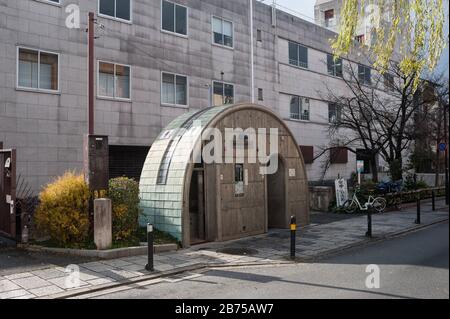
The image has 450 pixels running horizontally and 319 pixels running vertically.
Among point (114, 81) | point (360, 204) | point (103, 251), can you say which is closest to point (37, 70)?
point (114, 81)

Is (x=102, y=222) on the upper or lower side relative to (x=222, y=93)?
lower

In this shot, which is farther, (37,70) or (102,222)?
(37,70)

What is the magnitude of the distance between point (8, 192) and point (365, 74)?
102ft

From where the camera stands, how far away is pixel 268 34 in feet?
91.8

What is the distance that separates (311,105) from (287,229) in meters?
18.1

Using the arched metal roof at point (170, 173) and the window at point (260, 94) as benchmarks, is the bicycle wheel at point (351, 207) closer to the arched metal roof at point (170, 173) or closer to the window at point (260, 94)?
the arched metal roof at point (170, 173)

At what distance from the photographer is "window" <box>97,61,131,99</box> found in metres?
19.1

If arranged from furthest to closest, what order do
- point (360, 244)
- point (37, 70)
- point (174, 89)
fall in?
point (174, 89) < point (37, 70) < point (360, 244)

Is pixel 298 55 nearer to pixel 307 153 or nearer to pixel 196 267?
pixel 307 153

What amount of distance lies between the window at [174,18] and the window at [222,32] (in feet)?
7.47

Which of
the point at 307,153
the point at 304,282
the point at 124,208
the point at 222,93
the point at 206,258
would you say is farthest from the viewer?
the point at 307,153

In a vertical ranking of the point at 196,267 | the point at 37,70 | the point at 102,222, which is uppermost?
the point at 37,70

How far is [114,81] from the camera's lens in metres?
19.5

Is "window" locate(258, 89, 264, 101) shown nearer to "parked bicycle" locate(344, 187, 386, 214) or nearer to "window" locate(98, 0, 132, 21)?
"parked bicycle" locate(344, 187, 386, 214)
